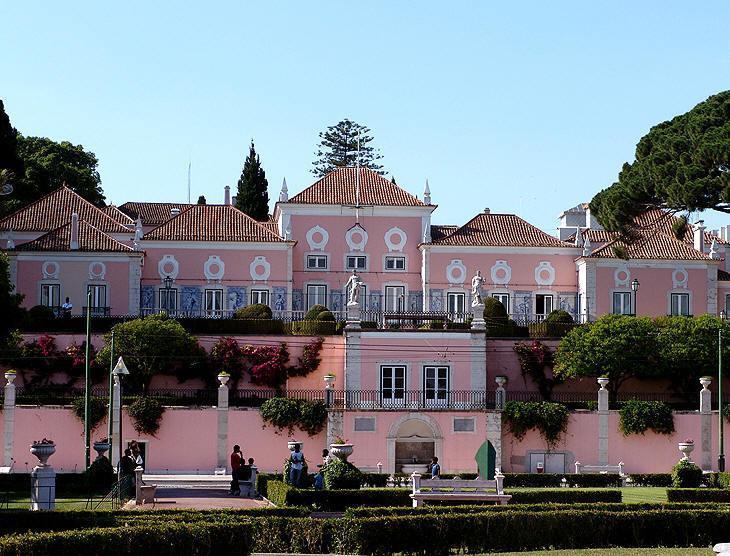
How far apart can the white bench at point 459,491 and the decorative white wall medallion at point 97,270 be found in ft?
95.1

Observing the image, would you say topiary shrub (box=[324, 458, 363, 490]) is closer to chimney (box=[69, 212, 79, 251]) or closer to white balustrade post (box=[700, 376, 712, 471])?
white balustrade post (box=[700, 376, 712, 471])

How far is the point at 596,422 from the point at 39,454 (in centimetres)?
2630

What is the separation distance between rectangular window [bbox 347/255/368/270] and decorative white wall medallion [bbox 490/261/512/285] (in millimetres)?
5566

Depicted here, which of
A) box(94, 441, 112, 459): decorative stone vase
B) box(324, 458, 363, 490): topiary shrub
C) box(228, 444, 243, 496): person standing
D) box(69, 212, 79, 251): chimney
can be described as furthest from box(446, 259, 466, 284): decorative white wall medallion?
box(324, 458, 363, 490): topiary shrub

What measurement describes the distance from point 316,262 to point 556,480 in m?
24.1

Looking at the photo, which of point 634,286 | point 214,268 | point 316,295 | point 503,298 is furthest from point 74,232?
point 634,286

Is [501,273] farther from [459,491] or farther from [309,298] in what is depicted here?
[459,491]

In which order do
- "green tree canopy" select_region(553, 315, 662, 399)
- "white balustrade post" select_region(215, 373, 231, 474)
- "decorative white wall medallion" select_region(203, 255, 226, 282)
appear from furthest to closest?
"decorative white wall medallion" select_region(203, 255, 226, 282)
"green tree canopy" select_region(553, 315, 662, 399)
"white balustrade post" select_region(215, 373, 231, 474)

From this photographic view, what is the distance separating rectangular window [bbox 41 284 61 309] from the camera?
59.2 meters

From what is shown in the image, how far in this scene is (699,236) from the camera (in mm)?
64250

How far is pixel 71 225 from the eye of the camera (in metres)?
60.6

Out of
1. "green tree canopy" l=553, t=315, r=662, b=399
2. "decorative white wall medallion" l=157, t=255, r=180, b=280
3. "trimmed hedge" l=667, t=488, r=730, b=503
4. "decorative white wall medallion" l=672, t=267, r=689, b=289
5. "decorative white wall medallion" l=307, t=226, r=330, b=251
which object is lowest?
"trimmed hedge" l=667, t=488, r=730, b=503

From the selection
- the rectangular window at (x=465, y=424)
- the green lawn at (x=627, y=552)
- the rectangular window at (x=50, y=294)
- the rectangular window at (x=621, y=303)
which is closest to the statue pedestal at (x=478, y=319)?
the rectangular window at (x=465, y=424)

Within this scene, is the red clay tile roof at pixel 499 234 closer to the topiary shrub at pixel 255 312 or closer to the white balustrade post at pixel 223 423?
the topiary shrub at pixel 255 312
